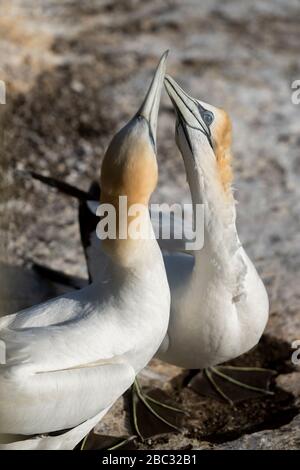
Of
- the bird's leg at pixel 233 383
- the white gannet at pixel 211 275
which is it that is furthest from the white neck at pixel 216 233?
the bird's leg at pixel 233 383

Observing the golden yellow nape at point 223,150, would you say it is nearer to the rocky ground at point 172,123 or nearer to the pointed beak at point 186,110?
the pointed beak at point 186,110

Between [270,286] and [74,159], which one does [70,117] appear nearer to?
[74,159]

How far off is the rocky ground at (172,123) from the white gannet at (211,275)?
410mm

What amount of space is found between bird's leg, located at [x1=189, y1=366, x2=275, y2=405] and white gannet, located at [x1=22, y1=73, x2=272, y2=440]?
39cm

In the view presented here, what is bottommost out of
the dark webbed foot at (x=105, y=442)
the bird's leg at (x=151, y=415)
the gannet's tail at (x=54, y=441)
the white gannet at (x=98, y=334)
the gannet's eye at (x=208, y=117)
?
the dark webbed foot at (x=105, y=442)

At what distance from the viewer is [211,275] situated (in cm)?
409

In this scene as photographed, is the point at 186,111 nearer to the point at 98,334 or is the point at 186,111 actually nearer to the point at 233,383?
the point at 98,334

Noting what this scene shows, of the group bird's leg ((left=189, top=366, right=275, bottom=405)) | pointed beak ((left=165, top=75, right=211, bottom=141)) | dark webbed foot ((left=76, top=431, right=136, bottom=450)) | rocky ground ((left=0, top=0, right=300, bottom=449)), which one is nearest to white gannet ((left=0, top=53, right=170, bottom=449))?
pointed beak ((left=165, top=75, right=211, bottom=141))

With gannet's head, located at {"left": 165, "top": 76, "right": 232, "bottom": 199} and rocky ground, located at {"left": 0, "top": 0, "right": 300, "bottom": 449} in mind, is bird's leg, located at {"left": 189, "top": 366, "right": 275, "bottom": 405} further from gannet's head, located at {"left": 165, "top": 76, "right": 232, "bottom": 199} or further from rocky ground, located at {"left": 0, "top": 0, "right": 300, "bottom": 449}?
gannet's head, located at {"left": 165, "top": 76, "right": 232, "bottom": 199}

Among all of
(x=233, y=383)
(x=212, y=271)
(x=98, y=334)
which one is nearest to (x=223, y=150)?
(x=212, y=271)

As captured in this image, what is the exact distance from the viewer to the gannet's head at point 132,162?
137 inches

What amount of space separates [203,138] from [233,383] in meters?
1.31

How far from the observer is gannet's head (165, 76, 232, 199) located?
3998 mm
